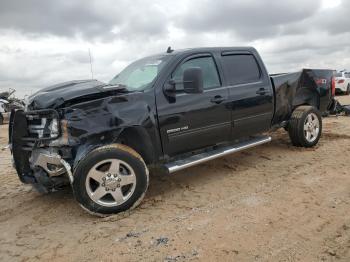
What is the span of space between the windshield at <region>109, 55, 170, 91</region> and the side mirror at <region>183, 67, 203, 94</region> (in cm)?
47

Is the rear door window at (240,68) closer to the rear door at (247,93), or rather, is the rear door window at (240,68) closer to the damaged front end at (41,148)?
the rear door at (247,93)

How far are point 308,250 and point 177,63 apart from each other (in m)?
2.84

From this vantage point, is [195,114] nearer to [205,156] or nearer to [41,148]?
[205,156]

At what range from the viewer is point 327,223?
3.75 metres

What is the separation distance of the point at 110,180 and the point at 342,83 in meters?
21.5

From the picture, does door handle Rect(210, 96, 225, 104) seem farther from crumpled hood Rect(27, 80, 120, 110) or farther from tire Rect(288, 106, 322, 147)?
tire Rect(288, 106, 322, 147)

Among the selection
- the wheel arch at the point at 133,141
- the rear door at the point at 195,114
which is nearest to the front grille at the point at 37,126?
the wheel arch at the point at 133,141

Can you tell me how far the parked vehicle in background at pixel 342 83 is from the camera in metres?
22.5

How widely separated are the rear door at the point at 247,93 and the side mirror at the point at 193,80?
3.01 ft

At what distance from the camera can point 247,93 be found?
5.70m

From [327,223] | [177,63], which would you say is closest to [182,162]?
[177,63]

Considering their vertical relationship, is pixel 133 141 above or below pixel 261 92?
below

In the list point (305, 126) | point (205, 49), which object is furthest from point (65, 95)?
point (305, 126)

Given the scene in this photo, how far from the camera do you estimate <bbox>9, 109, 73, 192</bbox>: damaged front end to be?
13.7ft
